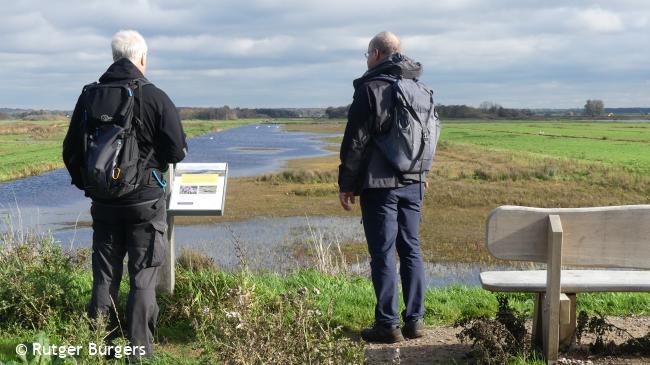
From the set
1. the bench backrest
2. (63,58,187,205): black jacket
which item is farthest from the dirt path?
(63,58,187,205): black jacket

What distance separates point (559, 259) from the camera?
13.3 ft

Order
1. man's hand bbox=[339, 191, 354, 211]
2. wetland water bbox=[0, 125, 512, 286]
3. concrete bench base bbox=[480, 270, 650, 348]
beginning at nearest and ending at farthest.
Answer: concrete bench base bbox=[480, 270, 650, 348], man's hand bbox=[339, 191, 354, 211], wetland water bbox=[0, 125, 512, 286]

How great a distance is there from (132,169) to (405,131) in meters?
1.79

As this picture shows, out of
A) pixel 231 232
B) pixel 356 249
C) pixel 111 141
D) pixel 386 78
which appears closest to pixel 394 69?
pixel 386 78

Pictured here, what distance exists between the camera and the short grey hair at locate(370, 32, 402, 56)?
5.05m

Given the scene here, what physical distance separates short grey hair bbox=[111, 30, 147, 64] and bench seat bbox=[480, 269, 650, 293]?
254 cm

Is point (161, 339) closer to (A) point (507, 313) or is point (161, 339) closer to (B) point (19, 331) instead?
(B) point (19, 331)

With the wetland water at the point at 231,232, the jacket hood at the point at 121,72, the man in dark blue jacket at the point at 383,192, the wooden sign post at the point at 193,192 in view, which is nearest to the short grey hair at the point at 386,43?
the man in dark blue jacket at the point at 383,192

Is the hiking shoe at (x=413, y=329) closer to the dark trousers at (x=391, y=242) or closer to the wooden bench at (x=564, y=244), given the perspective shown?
the dark trousers at (x=391, y=242)

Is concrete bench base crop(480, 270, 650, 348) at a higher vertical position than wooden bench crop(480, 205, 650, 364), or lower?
lower

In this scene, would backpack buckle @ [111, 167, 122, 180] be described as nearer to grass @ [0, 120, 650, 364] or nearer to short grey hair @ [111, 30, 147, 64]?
short grey hair @ [111, 30, 147, 64]

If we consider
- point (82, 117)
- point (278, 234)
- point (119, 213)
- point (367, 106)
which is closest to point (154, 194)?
point (119, 213)

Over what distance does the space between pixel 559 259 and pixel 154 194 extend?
2.43 metres

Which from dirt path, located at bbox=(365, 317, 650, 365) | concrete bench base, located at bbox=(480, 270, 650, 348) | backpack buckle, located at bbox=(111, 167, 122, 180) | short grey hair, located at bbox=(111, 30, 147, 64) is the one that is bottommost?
dirt path, located at bbox=(365, 317, 650, 365)
